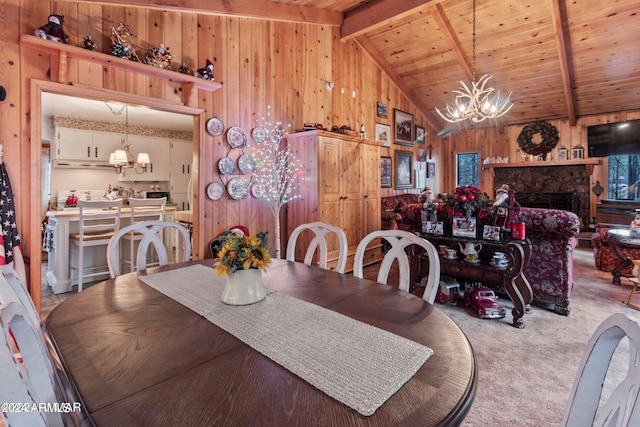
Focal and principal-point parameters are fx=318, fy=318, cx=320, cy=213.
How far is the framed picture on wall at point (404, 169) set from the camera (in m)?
Answer: 6.59

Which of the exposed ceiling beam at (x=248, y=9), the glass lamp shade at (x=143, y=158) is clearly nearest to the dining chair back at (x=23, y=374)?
the exposed ceiling beam at (x=248, y=9)

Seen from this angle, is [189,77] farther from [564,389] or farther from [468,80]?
[468,80]

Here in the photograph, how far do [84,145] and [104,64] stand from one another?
3686 millimetres

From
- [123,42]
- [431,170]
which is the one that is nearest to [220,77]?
[123,42]

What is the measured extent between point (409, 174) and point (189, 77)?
4946mm

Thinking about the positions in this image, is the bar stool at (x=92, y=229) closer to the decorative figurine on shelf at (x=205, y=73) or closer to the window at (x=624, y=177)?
the decorative figurine on shelf at (x=205, y=73)

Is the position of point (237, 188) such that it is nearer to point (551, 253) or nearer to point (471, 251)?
point (471, 251)

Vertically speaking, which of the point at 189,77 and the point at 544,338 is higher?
the point at 189,77

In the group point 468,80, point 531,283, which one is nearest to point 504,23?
point 468,80

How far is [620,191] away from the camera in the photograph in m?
6.07

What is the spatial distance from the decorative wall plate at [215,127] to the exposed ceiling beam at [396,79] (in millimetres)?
3288

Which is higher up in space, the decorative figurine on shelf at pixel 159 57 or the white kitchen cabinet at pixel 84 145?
the decorative figurine on shelf at pixel 159 57

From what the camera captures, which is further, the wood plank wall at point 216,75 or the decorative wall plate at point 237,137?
the decorative wall plate at point 237,137

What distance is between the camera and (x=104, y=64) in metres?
2.81
